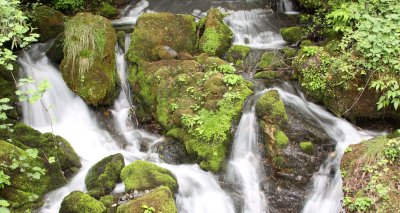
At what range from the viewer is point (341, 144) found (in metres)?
7.67

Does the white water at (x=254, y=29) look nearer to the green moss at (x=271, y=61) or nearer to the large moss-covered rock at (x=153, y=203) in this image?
the green moss at (x=271, y=61)

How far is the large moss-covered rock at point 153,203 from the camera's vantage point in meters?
5.77

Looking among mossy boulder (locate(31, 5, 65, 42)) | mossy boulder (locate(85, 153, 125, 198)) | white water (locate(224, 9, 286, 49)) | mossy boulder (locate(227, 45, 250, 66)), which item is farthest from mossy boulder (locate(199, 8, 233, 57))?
mossy boulder (locate(85, 153, 125, 198))

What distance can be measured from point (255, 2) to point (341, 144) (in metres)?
7.67

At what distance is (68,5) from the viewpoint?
12.1 m

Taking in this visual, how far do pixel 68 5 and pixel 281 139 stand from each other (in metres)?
8.56

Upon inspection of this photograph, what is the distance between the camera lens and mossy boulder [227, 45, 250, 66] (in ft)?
34.0

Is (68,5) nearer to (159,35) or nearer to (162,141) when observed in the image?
(159,35)

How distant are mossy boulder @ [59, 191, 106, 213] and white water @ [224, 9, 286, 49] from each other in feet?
22.5

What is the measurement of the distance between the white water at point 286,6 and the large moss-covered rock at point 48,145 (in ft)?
29.6

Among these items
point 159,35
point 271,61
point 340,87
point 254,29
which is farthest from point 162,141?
point 254,29

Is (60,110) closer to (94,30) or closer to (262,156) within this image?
(94,30)

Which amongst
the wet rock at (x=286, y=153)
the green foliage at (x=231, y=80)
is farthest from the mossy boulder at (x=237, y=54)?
the wet rock at (x=286, y=153)

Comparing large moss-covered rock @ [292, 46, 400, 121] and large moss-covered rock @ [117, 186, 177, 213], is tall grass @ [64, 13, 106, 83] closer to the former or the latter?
large moss-covered rock @ [117, 186, 177, 213]
